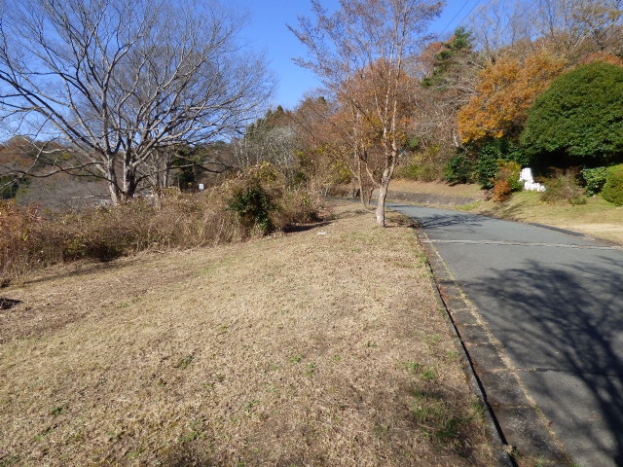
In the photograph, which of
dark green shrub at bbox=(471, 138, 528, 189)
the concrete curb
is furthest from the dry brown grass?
dark green shrub at bbox=(471, 138, 528, 189)

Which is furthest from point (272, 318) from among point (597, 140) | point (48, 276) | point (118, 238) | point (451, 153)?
point (451, 153)

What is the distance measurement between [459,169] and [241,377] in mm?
23197

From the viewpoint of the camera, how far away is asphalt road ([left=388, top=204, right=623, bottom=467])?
2.32 metres

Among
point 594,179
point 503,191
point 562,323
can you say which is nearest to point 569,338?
point 562,323

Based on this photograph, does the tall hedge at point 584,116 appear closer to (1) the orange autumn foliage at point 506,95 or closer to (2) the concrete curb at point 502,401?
(1) the orange autumn foliage at point 506,95

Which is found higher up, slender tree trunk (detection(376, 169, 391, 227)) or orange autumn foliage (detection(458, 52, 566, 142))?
orange autumn foliage (detection(458, 52, 566, 142))

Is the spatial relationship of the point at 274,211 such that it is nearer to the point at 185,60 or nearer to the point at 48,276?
the point at 48,276

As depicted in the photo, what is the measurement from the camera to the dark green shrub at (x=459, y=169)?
22578 mm

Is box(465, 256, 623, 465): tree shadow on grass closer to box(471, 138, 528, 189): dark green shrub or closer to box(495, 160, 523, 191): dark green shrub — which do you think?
box(495, 160, 523, 191): dark green shrub

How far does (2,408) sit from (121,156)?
1497cm

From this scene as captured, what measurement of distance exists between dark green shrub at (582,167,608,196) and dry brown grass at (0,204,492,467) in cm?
1160

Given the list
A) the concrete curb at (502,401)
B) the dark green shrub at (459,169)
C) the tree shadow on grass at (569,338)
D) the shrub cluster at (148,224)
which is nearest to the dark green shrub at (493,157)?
the dark green shrub at (459,169)

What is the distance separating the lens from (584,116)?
43.1 ft

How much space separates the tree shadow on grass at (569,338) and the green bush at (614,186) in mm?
8026
